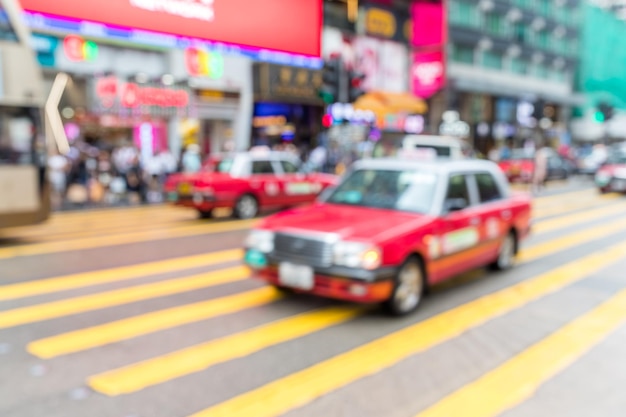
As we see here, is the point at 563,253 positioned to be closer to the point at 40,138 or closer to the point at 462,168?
the point at 462,168

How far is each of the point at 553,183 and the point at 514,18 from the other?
2138 centimetres

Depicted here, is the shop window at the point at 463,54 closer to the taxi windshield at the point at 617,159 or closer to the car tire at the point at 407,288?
the taxi windshield at the point at 617,159

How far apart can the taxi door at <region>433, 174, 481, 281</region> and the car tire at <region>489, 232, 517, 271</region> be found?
84cm

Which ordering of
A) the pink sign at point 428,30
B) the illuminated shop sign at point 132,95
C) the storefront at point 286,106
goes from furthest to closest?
the pink sign at point 428,30 < the storefront at point 286,106 < the illuminated shop sign at point 132,95

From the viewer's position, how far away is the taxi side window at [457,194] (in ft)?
21.2

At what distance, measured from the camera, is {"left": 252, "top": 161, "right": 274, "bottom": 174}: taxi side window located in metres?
13.6

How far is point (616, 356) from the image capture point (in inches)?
192

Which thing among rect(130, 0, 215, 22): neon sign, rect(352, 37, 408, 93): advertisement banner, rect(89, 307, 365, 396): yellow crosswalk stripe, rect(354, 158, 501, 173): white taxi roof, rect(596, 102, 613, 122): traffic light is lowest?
rect(89, 307, 365, 396): yellow crosswalk stripe

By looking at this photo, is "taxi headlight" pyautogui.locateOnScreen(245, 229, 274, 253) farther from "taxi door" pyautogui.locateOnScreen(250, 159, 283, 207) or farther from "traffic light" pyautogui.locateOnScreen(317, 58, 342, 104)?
"traffic light" pyautogui.locateOnScreen(317, 58, 342, 104)

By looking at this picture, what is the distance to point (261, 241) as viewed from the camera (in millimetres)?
6051

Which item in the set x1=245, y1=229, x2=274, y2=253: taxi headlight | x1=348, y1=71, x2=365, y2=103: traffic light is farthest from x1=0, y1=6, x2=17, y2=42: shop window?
x1=348, y1=71, x2=365, y2=103: traffic light

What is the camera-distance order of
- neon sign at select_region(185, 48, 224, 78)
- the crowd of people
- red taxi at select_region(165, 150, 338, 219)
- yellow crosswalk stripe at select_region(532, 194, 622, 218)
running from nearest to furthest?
red taxi at select_region(165, 150, 338, 219)
yellow crosswalk stripe at select_region(532, 194, 622, 218)
the crowd of people
neon sign at select_region(185, 48, 224, 78)

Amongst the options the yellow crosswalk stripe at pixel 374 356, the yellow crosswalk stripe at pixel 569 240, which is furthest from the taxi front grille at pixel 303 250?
the yellow crosswalk stripe at pixel 569 240

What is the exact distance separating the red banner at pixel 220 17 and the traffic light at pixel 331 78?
11.4 m
